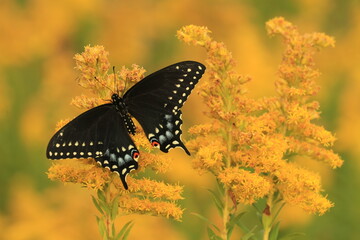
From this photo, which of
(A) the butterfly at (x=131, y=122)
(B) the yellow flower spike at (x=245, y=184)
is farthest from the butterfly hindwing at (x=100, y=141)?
(B) the yellow flower spike at (x=245, y=184)

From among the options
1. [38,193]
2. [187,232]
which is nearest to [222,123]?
[187,232]

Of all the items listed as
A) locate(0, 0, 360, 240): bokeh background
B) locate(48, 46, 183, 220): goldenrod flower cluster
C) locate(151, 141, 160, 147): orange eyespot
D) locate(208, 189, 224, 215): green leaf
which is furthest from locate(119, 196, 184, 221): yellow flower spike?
locate(0, 0, 360, 240): bokeh background

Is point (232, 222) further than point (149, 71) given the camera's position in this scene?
No

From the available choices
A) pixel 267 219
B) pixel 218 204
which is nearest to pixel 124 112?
pixel 218 204

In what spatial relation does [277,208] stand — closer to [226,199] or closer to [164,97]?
[226,199]

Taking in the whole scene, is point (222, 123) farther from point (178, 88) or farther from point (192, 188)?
point (192, 188)

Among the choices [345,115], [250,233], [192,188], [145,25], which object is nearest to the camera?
[250,233]
